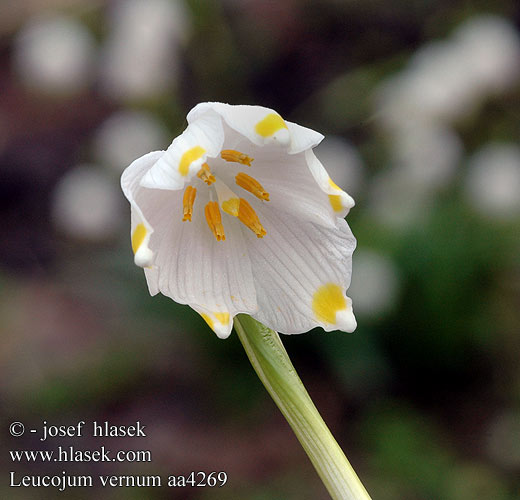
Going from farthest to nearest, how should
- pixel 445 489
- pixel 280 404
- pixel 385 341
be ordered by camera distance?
pixel 385 341, pixel 445 489, pixel 280 404

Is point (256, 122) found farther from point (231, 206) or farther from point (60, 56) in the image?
point (60, 56)

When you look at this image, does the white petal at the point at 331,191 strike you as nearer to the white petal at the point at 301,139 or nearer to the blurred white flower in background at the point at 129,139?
the white petal at the point at 301,139

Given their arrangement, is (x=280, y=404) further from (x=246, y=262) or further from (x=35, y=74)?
(x=35, y=74)

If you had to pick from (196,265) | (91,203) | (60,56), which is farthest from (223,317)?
(60,56)

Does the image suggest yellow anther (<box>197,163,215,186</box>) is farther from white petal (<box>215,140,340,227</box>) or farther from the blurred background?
the blurred background

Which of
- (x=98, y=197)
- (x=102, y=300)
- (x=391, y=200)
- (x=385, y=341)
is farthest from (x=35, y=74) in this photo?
(x=385, y=341)

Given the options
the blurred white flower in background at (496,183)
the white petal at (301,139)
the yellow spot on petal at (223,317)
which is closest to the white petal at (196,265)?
the yellow spot on petal at (223,317)
